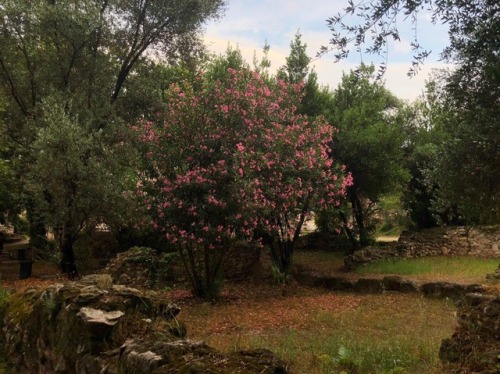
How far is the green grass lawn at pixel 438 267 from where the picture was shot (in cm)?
1812

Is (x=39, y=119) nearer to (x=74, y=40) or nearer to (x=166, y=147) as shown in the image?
(x=74, y=40)

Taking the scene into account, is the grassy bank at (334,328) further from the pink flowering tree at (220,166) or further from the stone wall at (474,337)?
the pink flowering tree at (220,166)

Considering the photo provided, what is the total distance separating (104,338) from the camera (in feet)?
17.8

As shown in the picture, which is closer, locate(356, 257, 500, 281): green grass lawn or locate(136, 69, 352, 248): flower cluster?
locate(136, 69, 352, 248): flower cluster

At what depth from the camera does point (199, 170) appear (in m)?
12.9

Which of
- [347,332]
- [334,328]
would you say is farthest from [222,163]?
[347,332]

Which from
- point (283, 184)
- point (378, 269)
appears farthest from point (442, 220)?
point (283, 184)

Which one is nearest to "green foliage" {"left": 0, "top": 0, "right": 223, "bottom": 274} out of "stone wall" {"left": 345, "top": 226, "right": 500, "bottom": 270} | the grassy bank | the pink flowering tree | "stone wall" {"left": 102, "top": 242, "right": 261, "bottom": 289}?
"stone wall" {"left": 102, "top": 242, "right": 261, "bottom": 289}

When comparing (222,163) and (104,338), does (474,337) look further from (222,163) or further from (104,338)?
(222,163)

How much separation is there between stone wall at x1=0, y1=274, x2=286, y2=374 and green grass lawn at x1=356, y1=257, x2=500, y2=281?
574 inches

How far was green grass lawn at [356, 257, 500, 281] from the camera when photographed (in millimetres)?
18125

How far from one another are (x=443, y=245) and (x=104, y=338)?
22.4 metres

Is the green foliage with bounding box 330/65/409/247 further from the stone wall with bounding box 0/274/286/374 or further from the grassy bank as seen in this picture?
the stone wall with bounding box 0/274/286/374

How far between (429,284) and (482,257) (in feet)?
31.2
